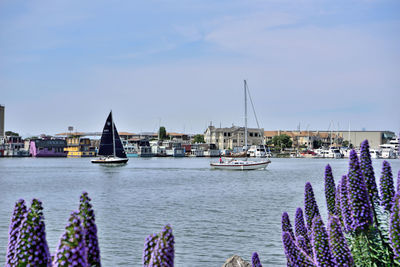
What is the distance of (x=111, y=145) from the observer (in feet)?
383

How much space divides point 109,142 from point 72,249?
114 m

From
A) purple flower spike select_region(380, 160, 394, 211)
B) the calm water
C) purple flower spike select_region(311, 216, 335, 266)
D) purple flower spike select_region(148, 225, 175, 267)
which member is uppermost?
purple flower spike select_region(380, 160, 394, 211)

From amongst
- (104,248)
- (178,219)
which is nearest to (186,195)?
(178,219)

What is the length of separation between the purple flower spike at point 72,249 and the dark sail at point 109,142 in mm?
109618

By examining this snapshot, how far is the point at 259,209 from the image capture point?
41.7m

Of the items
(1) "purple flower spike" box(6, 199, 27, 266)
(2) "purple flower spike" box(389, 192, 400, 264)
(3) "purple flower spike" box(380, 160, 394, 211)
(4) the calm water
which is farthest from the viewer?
(4) the calm water

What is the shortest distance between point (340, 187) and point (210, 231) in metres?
24.3

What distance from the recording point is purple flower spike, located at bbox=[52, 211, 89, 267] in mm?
2967

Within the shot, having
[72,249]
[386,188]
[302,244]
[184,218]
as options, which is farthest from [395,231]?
[184,218]

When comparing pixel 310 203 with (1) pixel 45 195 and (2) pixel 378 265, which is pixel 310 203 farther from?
(1) pixel 45 195

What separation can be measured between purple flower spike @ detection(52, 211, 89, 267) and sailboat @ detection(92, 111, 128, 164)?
359 feet

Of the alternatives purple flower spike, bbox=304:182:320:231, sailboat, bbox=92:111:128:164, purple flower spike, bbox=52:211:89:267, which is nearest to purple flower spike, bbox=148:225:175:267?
purple flower spike, bbox=52:211:89:267

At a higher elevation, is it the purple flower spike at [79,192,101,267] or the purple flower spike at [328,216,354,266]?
the purple flower spike at [79,192,101,267]

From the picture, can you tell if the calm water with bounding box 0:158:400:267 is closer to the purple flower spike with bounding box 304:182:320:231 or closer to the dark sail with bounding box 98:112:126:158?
the purple flower spike with bounding box 304:182:320:231
